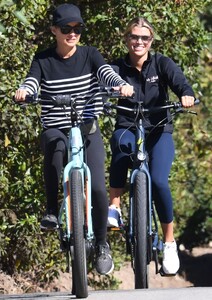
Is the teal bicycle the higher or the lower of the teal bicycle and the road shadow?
the higher

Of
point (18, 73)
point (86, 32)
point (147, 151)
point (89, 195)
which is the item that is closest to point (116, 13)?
point (86, 32)

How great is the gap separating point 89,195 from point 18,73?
2964 mm

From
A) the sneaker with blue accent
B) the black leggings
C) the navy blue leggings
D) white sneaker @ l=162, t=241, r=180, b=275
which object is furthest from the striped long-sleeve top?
white sneaker @ l=162, t=241, r=180, b=275

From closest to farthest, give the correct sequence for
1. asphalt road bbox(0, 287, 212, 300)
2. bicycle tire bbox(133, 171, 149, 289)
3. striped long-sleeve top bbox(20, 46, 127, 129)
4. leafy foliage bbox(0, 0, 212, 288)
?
asphalt road bbox(0, 287, 212, 300), striped long-sleeve top bbox(20, 46, 127, 129), bicycle tire bbox(133, 171, 149, 289), leafy foliage bbox(0, 0, 212, 288)

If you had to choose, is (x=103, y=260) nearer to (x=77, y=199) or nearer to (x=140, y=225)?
(x=140, y=225)

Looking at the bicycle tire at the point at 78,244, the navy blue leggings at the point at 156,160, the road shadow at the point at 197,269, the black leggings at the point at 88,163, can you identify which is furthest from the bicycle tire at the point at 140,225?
the road shadow at the point at 197,269

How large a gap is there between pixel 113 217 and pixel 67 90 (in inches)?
46.7

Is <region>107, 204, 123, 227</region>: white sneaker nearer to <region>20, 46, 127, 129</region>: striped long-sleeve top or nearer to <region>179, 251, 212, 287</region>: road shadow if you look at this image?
<region>20, 46, 127, 129</region>: striped long-sleeve top

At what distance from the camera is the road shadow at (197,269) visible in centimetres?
1758

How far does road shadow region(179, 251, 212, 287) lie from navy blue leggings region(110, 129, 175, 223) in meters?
8.60

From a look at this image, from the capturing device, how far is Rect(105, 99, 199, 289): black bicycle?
8336 millimetres

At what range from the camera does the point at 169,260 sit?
870 centimetres

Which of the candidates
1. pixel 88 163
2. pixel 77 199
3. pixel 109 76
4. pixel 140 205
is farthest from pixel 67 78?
pixel 140 205

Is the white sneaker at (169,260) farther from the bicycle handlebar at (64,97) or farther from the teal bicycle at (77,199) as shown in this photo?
the bicycle handlebar at (64,97)
